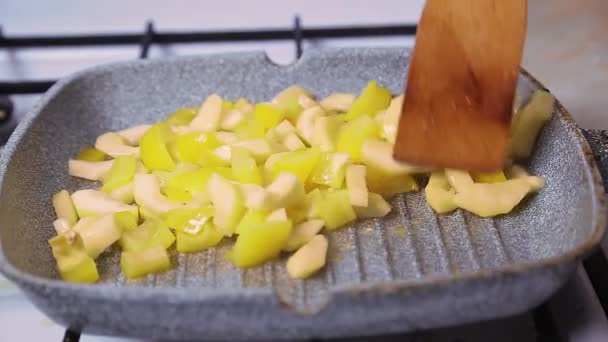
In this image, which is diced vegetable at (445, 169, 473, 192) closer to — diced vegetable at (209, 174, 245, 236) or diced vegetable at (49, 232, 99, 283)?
diced vegetable at (209, 174, 245, 236)

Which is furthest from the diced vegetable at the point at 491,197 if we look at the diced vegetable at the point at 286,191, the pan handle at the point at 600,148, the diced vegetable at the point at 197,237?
the diced vegetable at the point at 197,237

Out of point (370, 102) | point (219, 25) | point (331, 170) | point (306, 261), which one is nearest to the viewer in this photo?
point (306, 261)

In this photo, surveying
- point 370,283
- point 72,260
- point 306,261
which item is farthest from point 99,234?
point 370,283

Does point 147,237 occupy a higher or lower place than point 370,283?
lower

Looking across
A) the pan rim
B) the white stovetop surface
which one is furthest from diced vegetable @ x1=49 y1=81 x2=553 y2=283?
the white stovetop surface

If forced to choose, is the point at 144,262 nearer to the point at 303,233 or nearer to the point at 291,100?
the point at 303,233

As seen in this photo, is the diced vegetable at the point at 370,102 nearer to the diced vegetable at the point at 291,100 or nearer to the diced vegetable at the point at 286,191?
the diced vegetable at the point at 291,100
